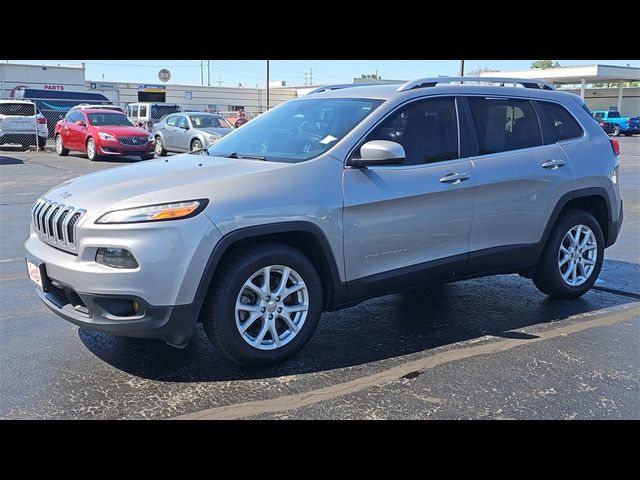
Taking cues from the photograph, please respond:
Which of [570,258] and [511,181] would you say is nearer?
[511,181]

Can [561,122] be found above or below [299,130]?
above

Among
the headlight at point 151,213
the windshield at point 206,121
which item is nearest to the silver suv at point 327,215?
A: the headlight at point 151,213

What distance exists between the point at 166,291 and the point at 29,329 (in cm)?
177

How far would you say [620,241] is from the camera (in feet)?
27.3

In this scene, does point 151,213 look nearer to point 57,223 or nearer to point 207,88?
point 57,223

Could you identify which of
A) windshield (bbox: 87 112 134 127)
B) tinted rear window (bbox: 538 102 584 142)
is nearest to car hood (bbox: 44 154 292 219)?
tinted rear window (bbox: 538 102 584 142)

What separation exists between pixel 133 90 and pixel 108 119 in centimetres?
2660

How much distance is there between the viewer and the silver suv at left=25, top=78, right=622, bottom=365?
3572 millimetres

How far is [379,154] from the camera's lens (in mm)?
4098

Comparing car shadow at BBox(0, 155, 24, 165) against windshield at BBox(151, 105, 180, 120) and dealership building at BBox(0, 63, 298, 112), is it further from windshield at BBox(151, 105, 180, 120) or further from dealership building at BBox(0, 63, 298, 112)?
dealership building at BBox(0, 63, 298, 112)

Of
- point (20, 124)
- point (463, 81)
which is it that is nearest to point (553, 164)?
point (463, 81)

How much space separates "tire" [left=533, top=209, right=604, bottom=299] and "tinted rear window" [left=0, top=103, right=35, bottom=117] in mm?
21332

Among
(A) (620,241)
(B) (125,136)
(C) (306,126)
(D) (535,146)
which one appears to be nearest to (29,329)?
(C) (306,126)

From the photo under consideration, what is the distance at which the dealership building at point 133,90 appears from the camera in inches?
1319
